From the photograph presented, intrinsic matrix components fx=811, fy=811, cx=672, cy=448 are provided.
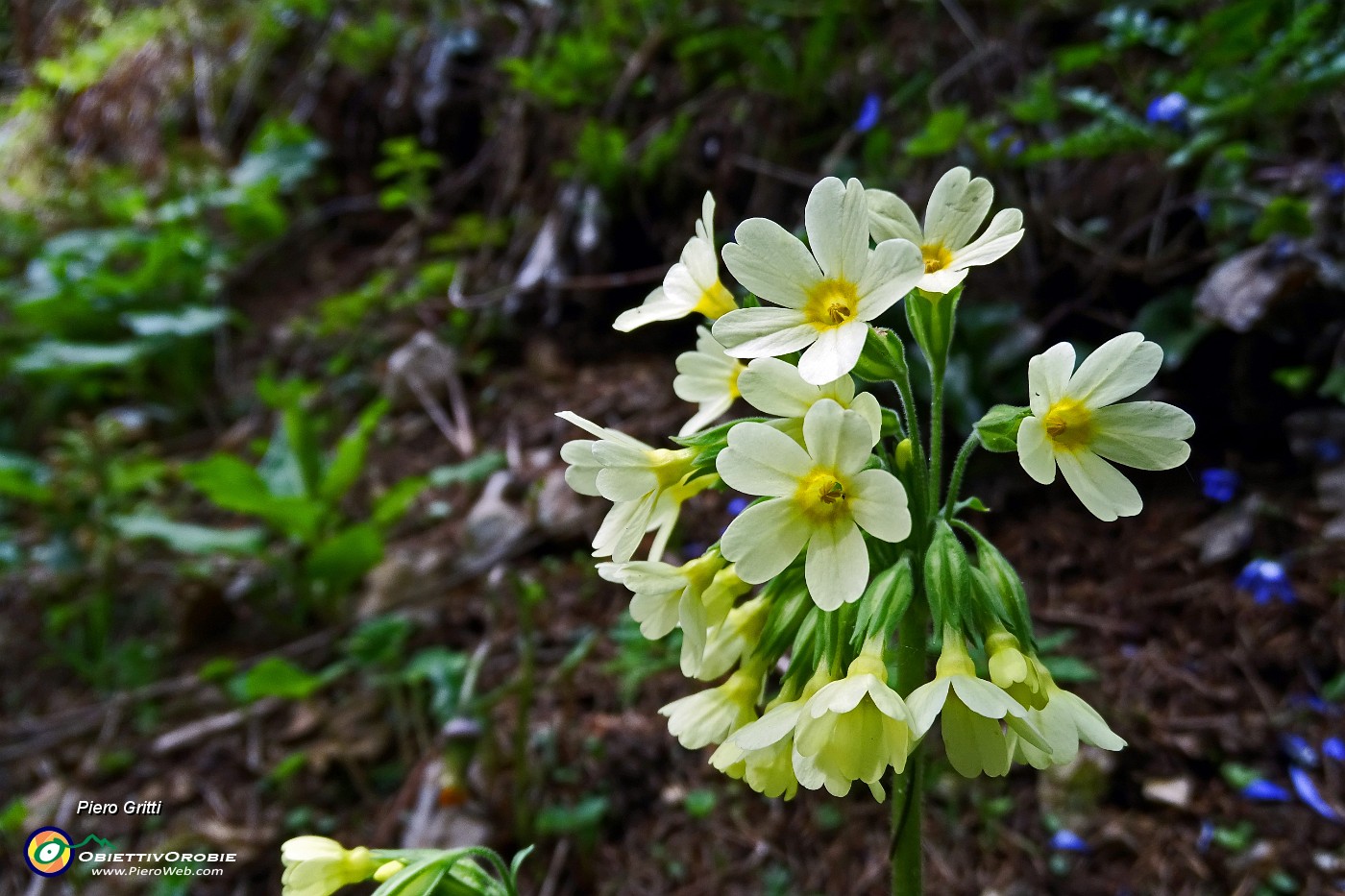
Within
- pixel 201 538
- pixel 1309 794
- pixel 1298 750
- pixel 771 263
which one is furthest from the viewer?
pixel 201 538

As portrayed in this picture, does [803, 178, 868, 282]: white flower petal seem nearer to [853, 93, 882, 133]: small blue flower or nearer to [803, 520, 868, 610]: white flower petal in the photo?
[803, 520, 868, 610]: white flower petal

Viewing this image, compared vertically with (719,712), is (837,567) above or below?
above

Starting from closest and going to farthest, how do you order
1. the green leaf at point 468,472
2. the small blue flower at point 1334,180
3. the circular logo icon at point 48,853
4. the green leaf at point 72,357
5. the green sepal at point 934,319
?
the green sepal at point 934,319 < the circular logo icon at point 48,853 < the small blue flower at point 1334,180 < the green leaf at point 468,472 < the green leaf at point 72,357

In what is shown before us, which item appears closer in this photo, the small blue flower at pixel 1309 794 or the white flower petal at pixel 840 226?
the white flower petal at pixel 840 226

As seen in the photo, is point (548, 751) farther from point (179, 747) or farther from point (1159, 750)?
point (1159, 750)

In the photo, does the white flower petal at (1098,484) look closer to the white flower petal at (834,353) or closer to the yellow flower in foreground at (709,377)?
the white flower petal at (834,353)

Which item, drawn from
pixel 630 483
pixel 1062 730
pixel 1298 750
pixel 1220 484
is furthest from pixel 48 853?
pixel 1220 484

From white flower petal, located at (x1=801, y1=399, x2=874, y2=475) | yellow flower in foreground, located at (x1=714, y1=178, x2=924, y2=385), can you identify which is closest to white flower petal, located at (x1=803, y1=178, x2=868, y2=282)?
yellow flower in foreground, located at (x1=714, y1=178, x2=924, y2=385)

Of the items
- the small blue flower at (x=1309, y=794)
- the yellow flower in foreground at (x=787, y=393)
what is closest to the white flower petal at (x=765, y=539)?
the yellow flower in foreground at (x=787, y=393)

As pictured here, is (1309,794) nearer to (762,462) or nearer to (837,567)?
(837,567)
